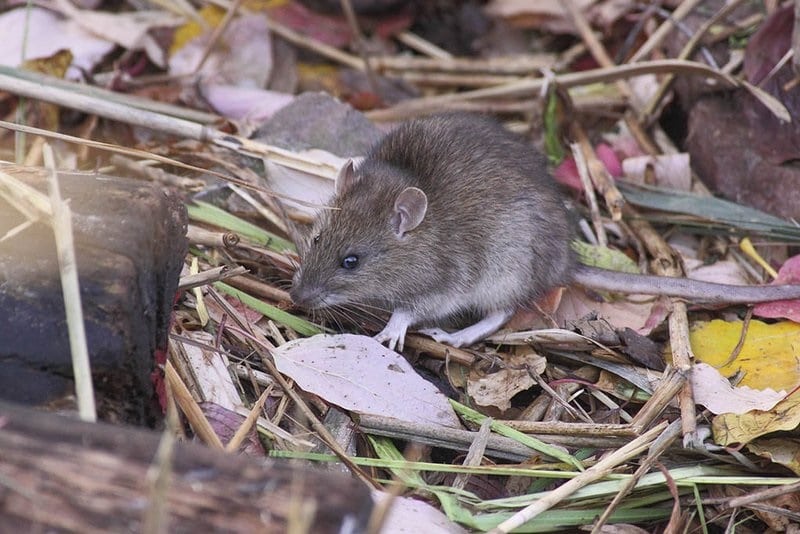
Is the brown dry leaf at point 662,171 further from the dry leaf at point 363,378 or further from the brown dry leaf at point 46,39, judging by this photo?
the brown dry leaf at point 46,39

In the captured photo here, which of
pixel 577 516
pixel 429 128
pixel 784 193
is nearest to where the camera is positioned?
pixel 577 516

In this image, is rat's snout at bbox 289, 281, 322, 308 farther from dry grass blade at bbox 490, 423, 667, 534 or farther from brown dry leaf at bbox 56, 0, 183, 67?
brown dry leaf at bbox 56, 0, 183, 67

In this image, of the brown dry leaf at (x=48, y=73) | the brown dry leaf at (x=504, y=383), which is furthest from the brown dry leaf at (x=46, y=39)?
the brown dry leaf at (x=504, y=383)

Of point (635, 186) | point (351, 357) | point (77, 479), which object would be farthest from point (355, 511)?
point (635, 186)

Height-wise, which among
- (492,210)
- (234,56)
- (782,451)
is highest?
(234,56)

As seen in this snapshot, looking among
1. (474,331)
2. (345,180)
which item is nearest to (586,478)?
(474,331)

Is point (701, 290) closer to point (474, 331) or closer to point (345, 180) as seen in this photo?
point (474, 331)

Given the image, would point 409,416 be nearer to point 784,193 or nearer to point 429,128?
point 429,128
